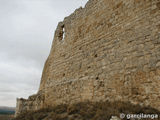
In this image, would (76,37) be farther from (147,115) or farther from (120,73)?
(147,115)

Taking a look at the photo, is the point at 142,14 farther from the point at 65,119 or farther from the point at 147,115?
the point at 65,119

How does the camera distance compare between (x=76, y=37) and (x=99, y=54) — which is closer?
(x=99, y=54)

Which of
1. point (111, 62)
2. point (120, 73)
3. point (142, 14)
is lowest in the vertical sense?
point (120, 73)

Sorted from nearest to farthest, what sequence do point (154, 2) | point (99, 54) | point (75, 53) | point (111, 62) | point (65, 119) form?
point (65, 119) < point (154, 2) < point (111, 62) < point (99, 54) < point (75, 53)

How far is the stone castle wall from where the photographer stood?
385 cm

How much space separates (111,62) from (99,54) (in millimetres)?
710

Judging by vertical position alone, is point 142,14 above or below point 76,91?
above

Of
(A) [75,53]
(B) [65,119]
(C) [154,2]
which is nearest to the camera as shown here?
(B) [65,119]

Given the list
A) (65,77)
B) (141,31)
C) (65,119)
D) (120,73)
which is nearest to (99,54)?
(120,73)

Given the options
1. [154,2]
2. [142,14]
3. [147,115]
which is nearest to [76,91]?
[147,115]

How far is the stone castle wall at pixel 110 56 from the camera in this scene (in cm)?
385

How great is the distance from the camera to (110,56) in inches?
193

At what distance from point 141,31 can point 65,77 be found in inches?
151

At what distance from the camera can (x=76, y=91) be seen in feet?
18.9
